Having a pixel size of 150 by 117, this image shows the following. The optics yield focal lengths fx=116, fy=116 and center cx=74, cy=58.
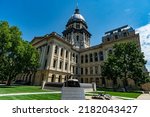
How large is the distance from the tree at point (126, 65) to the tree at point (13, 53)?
19.2 meters

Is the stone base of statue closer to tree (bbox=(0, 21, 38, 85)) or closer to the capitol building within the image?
tree (bbox=(0, 21, 38, 85))

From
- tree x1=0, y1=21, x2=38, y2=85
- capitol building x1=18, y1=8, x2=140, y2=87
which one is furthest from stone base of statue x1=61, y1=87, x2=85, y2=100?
capitol building x1=18, y1=8, x2=140, y2=87

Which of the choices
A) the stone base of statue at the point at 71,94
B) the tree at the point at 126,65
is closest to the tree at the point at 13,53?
the stone base of statue at the point at 71,94

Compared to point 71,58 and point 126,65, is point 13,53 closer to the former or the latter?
point 71,58

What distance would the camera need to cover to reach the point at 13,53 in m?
25.2

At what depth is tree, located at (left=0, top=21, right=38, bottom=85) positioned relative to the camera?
71.8 ft

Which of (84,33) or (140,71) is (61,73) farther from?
(84,33)

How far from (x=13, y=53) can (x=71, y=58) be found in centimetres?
2219

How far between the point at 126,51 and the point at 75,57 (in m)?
21.3

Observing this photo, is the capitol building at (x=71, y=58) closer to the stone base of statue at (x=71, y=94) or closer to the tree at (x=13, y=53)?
the tree at (x=13, y=53)

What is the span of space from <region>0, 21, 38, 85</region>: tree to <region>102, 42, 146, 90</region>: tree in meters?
19.2

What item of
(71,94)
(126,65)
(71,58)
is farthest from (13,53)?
(126,65)

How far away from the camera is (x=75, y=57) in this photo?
1829 inches

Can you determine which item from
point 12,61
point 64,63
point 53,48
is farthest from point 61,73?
point 12,61
